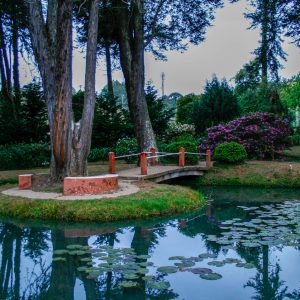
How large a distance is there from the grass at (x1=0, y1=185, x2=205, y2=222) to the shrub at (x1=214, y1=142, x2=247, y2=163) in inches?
263

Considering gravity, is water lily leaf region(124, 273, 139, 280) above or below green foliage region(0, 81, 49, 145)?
below

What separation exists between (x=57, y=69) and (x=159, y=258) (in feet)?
21.1

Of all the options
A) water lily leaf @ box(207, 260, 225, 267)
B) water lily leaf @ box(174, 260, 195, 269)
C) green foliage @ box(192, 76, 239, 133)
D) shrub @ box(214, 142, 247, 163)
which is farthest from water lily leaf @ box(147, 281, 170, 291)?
green foliage @ box(192, 76, 239, 133)

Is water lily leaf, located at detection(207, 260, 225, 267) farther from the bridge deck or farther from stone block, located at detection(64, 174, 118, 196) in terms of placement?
the bridge deck

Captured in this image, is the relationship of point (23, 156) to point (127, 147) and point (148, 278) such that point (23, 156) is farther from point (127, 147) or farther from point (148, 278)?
point (148, 278)

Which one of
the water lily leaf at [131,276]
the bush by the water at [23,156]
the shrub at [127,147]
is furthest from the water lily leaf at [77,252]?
the shrub at [127,147]

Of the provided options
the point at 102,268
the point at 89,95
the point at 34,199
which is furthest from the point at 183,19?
the point at 102,268

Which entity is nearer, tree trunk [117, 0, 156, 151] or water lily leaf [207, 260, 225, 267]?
water lily leaf [207, 260, 225, 267]

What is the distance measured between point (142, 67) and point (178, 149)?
3.44 metres

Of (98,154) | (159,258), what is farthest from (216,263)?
(98,154)

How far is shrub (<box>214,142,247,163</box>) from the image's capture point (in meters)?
17.3

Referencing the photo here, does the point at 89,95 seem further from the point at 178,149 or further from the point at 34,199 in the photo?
the point at 178,149

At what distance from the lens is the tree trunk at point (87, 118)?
40.4 feet

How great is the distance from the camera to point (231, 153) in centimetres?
1736
